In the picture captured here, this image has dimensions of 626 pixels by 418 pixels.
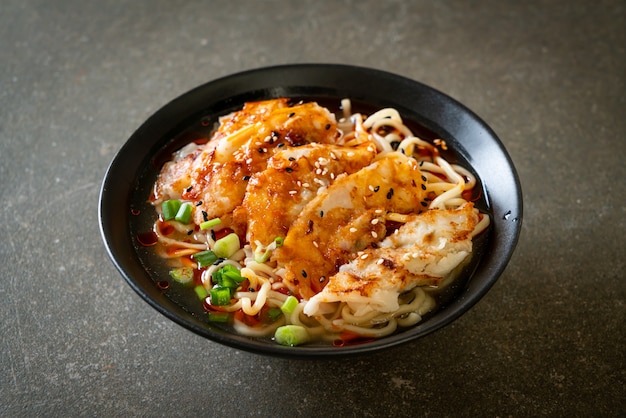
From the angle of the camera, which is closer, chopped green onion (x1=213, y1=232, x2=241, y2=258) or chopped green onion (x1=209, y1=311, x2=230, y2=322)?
chopped green onion (x1=209, y1=311, x2=230, y2=322)

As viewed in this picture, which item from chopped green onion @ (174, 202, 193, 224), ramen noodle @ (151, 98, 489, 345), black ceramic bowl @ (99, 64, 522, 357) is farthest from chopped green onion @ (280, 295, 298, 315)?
chopped green onion @ (174, 202, 193, 224)

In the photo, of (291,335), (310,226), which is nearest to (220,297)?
(291,335)

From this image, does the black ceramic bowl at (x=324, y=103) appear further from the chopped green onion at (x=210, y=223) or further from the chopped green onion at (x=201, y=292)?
the chopped green onion at (x=210, y=223)

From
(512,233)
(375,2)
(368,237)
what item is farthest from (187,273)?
(375,2)

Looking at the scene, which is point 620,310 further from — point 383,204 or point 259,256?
point 259,256

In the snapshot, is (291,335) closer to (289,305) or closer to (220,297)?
(289,305)

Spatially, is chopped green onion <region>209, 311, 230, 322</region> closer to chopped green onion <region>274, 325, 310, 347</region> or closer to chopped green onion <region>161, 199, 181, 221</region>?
chopped green onion <region>274, 325, 310, 347</region>

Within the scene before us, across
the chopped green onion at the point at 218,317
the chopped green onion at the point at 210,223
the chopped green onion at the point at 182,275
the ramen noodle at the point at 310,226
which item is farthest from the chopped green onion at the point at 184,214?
the chopped green onion at the point at 218,317
